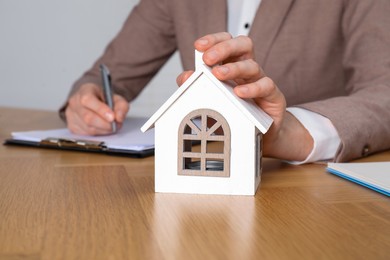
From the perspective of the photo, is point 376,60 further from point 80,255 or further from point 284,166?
point 80,255

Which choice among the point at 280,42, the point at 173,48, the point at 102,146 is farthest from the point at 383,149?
the point at 173,48

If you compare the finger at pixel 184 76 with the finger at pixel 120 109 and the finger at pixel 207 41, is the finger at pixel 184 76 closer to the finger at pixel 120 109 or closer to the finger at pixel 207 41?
the finger at pixel 207 41

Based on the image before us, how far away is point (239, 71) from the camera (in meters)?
0.82

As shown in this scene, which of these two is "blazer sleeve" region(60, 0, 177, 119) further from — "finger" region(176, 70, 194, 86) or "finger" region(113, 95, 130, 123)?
"finger" region(176, 70, 194, 86)

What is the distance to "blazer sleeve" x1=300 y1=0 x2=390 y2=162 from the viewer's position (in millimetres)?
1084

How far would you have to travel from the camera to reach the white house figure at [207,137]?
2.61ft

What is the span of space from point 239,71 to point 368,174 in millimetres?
265

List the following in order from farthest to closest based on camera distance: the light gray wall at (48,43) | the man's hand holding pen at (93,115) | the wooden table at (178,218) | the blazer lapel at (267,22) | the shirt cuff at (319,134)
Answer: the light gray wall at (48,43) < the blazer lapel at (267,22) < the man's hand holding pen at (93,115) < the shirt cuff at (319,134) < the wooden table at (178,218)

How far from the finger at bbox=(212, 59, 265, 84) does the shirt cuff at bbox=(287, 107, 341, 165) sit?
222mm

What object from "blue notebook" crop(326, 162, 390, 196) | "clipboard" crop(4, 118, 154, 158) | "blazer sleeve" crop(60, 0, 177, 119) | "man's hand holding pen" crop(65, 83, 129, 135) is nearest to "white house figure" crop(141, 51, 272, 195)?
"blue notebook" crop(326, 162, 390, 196)

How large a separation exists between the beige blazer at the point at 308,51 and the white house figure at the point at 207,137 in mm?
324

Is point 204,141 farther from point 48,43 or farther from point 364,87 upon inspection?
point 48,43

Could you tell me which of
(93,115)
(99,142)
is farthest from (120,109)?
(99,142)

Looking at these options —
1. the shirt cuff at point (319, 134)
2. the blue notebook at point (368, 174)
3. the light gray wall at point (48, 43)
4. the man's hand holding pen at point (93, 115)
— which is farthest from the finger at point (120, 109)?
the light gray wall at point (48, 43)
